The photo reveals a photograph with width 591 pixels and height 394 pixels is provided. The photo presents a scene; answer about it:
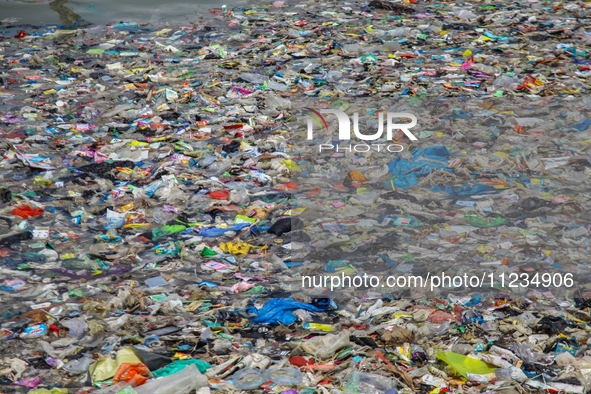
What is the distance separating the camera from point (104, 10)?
385 inches

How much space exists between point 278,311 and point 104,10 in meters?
8.42

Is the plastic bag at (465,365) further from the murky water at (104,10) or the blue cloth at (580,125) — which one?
the murky water at (104,10)

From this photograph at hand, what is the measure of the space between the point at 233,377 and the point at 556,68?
5.98 m

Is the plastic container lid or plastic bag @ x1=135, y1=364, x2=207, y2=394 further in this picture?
the plastic container lid

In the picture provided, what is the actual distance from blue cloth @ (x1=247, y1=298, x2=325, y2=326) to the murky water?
7161mm

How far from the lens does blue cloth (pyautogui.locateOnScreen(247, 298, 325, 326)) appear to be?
10.5 ft

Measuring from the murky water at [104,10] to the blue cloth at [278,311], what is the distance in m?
7.16

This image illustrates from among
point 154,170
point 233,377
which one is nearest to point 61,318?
point 233,377

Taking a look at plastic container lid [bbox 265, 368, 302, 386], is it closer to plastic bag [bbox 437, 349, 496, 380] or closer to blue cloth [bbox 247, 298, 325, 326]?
blue cloth [bbox 247, 298, 325, 326]

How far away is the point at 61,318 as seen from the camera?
3.11 m

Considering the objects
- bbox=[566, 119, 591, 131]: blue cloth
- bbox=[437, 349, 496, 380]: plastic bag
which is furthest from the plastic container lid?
bbox=[566, 119, 591, 131]: blue cloth

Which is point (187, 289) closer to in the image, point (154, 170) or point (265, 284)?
point (265, 284)

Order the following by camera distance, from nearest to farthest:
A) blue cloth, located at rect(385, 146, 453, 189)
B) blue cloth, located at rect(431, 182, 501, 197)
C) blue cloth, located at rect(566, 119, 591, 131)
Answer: blue cloth, located at rect(431, 182, 501, 197)
blue cloth, located at rect(385, 146, 453, 189)
blue cloth, located at rect(566, 119, 591, 131)

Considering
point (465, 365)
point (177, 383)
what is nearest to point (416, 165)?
point (465, 365)
